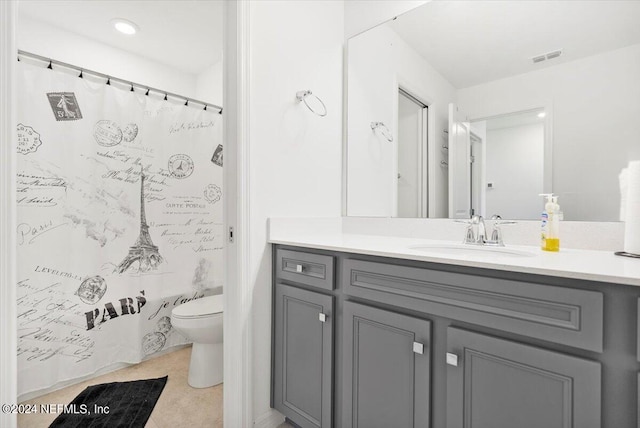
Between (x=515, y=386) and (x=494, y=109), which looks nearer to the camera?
(x=515, y=386)

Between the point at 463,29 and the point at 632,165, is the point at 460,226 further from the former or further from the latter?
the point at 463,29

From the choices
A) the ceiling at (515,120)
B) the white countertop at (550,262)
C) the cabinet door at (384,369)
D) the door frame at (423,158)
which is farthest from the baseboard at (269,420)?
the ceiling at (515,120)

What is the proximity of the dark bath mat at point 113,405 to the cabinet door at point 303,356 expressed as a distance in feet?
2.42

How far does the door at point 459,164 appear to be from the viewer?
151 centimetres

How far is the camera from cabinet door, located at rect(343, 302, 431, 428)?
0.99 meters

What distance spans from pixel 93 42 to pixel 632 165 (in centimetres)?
320

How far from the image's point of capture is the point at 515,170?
138cm

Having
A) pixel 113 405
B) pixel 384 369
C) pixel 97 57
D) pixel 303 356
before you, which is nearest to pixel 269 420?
pixel 303 356

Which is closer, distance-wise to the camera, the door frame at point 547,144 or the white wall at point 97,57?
the door frame at point 547,144

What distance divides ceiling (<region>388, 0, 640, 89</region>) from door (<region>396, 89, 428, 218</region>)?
222mm

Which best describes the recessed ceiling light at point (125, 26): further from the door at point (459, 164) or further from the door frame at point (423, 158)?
the door at point (459, 164)

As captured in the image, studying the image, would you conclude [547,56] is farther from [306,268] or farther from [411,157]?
[306,268]

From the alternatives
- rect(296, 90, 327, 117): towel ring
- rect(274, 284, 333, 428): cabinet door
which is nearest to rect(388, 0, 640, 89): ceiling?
rect(296, 90, 327, 117): towel ring

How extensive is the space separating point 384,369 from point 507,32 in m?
1.49
